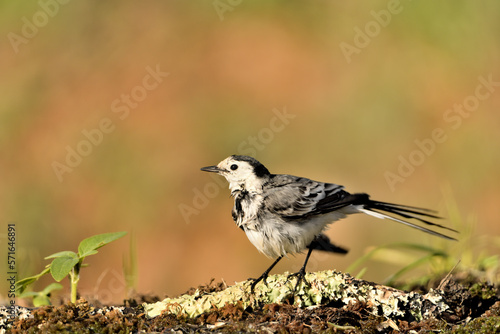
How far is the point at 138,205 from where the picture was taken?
9.03 metres

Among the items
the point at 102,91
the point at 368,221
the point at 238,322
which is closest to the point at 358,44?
the point at 368,221

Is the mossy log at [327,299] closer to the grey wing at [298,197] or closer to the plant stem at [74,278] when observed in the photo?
the plant stem at [74,278]

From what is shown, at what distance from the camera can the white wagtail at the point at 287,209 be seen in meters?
4.94

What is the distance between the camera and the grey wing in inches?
197

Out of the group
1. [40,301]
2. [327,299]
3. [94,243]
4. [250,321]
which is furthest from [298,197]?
[40,301]

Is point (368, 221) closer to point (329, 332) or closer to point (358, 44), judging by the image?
point (358, 44)

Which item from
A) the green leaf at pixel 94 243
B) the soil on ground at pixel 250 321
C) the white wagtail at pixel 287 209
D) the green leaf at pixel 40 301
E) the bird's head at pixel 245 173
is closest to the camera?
the soil on ground at pixel 250 321

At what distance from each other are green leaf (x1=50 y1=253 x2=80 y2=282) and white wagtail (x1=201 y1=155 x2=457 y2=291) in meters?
1.51

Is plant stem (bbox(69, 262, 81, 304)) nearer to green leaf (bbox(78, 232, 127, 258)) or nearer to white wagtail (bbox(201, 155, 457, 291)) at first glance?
green leaf (bbox(78, 232, 127, 258))

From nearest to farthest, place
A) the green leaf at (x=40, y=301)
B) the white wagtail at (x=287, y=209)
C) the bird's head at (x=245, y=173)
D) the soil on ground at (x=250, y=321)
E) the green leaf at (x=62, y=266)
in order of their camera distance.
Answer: the soil on ground at (x=250, y=321) < the green leaf at (x=62, y=266) < the green leaf at (x=40, y=301) < the white wagtail at (x=287, y=209) < the bird's head at (x=245, y=173)

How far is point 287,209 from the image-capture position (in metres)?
4.97

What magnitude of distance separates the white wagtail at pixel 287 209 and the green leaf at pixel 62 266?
1.51m

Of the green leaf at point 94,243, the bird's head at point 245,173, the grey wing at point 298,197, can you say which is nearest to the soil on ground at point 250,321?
the green leaf at point 94,243

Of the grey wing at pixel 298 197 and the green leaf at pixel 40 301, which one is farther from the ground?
the grey wing at pixel 298 197
